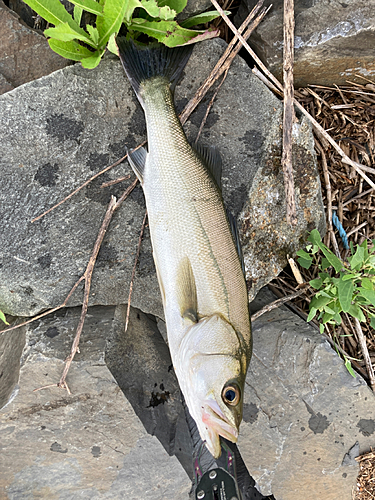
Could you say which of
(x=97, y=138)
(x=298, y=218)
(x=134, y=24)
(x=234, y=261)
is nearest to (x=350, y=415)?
(x=298, y=218)

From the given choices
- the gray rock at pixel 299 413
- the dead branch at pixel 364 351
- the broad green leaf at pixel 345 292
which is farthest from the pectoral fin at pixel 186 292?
the dead branch at pixel 364 351

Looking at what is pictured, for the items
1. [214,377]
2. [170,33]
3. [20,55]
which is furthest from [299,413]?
[20,55]

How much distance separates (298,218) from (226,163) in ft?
→ 2.19

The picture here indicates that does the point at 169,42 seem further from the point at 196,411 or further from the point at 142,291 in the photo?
the point at 196,411

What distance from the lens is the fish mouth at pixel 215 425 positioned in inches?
80.3

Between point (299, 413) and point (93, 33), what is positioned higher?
point (93, 33)

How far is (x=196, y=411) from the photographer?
2088 mm

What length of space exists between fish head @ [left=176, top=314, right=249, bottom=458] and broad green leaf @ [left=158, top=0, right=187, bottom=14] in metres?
1.99

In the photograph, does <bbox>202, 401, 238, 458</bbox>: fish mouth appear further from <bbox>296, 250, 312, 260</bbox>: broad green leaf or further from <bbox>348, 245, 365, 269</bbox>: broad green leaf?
<bbox>348, 245, 365, 269</bbox>: broad green leaf

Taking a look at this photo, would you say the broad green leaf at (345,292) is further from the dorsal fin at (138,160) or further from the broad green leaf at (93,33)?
the broad green leaf at (93,33)

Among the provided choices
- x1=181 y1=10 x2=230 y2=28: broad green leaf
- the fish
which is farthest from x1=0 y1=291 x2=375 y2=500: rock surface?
x1=181 y1=10 x2=230 y2=28: broad green leaf

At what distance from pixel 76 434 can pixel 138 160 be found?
2.10 m

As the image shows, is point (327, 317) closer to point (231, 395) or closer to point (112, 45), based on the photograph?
point (231, 395)

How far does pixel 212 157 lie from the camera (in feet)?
8.05
